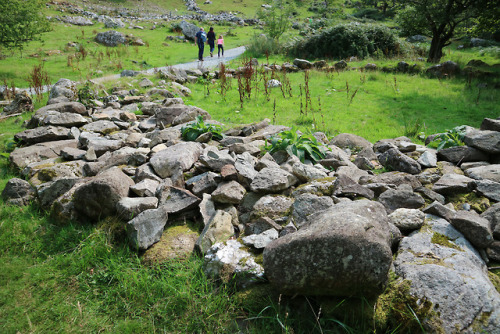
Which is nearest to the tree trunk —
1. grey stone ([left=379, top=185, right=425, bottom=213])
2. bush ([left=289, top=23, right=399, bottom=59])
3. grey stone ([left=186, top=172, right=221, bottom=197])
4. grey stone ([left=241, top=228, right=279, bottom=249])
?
bush ([left=289, top=23, right=399, bottom=59])

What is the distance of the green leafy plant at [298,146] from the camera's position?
568cm

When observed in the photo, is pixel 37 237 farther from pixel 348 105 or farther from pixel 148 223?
pixel 348 105

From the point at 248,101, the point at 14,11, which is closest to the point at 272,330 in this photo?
the point at 248,101

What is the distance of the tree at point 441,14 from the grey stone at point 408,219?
2032 centimetres

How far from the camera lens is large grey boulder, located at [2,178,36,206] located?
554cm

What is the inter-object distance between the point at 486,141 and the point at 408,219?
2999mm

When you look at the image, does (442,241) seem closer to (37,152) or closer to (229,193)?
(229,193)

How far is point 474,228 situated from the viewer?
3.25 meters

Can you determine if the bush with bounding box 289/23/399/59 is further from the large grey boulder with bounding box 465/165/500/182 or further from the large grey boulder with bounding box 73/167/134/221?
the large grey boulder with bounding box 73/167/134/221

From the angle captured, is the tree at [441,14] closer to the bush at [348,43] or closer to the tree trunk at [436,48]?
the tree trunk at [436,48]

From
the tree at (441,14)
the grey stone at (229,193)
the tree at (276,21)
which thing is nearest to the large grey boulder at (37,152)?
the grey stone at (229,193)

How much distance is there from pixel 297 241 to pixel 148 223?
2.16 m

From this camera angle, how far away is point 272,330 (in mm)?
2953

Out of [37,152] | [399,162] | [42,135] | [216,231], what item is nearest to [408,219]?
[399,162]
